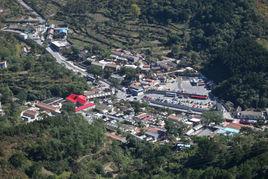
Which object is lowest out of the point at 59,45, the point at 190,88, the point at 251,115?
the point at 59,45

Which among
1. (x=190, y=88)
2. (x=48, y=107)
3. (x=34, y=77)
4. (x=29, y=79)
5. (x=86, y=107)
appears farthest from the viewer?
(x=190, y=88)

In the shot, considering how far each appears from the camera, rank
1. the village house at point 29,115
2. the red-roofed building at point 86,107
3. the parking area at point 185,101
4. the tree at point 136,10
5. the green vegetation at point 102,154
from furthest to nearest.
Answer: the tree at point 136,10 < the parking area at point 185,101 < the red-roofed building at point 86,107 < the village house at point 29,115 < the green vegetation at point 102,154

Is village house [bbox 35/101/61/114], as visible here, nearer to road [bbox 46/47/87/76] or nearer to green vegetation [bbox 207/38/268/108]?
road [bbox 46/47/87/76]

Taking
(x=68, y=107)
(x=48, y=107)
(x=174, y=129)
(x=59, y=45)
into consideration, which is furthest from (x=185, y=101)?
(x=59, y=45)

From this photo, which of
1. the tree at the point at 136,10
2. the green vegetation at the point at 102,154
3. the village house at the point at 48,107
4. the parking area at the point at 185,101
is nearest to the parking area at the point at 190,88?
the parking area at the point at 185,101

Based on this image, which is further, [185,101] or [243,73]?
[243,73]

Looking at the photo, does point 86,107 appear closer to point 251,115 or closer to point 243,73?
point 251,115

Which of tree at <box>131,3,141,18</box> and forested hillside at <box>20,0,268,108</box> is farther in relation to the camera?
tree at <box>131,3,141,18</box>

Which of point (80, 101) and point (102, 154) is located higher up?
point (80, 101)

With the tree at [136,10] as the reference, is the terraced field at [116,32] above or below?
below

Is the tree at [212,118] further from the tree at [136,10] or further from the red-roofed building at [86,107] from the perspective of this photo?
the tree at [136,10]

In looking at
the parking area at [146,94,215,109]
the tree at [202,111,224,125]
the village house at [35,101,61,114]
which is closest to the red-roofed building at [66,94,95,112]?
the village house at [35,101,61,114]
